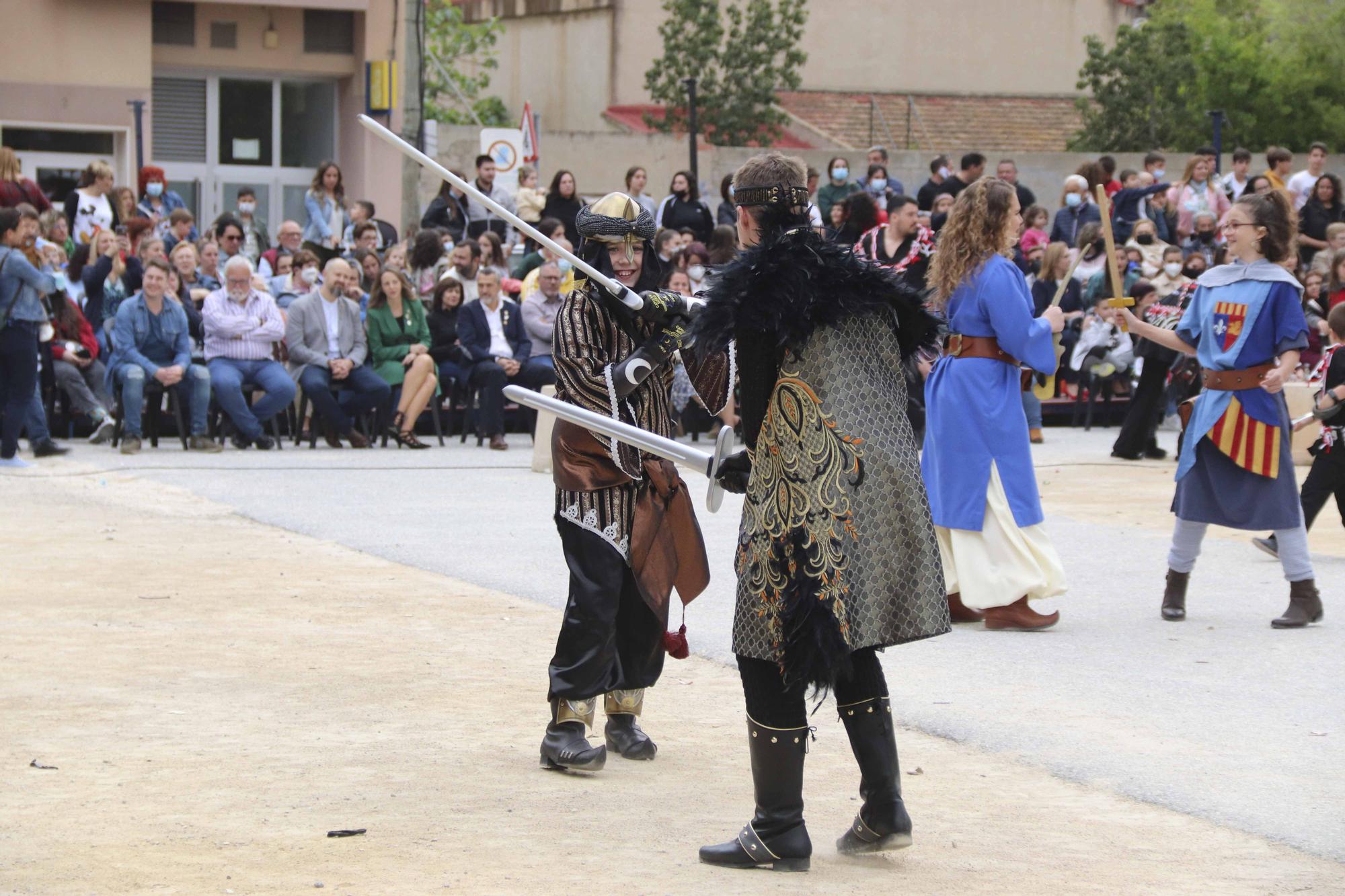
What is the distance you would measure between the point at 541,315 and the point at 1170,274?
6491 millimetres

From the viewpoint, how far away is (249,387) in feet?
49.2

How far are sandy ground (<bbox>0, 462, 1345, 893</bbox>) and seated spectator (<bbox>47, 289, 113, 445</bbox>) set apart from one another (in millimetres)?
6877

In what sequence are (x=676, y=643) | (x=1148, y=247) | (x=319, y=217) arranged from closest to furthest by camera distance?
(x=676, y=643) < (x=319, y=217) < (x=1148, y=247)

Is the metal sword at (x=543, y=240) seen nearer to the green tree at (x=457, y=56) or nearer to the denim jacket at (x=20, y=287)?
the denim jacket at (x=20, y=287)

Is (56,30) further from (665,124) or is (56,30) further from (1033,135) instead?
(1033,135)

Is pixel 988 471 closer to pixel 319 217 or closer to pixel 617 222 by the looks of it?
pixel 617 222

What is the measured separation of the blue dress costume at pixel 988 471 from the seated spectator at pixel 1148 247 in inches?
413

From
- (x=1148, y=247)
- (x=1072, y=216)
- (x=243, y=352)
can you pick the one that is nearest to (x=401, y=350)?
(x=243, y=352)

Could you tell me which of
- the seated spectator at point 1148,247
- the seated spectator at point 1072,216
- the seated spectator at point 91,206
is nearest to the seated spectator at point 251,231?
the seated spectator at point 91,206

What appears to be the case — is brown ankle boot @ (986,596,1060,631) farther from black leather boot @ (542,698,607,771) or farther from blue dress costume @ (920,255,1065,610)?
black leather boot @ (542,698,607,771)

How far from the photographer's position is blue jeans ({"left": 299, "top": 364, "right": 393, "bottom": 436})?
49.2ft

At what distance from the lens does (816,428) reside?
4.50m

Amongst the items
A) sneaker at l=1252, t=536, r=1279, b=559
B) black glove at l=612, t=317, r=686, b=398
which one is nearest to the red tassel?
black glove at l=612, t=317, r=686, b=398

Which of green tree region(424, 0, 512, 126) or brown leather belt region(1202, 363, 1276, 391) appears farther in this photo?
green tree region(424, 0, 512, 126)
